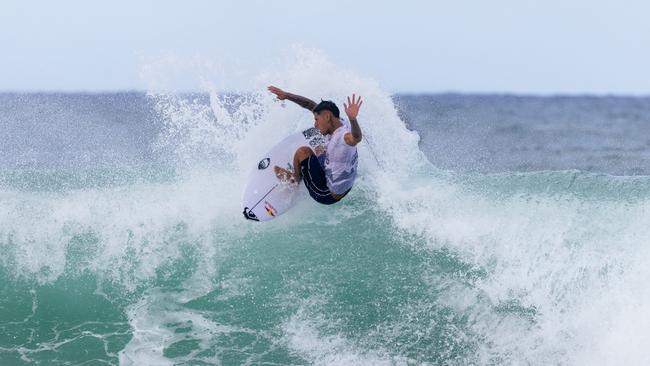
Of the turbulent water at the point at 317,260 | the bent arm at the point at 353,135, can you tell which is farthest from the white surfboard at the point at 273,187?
the bent arm at the point at 353,135

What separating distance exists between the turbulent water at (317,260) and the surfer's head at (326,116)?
1615mm

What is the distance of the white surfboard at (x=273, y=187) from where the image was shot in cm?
823

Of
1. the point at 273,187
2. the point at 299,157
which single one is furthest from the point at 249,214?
the point at 299,157

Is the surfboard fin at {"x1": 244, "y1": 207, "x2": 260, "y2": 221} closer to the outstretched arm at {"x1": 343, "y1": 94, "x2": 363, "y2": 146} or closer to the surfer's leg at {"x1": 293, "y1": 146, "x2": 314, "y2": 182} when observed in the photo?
the surfer's leg at {"x1": 293, "y1": 146, "x2": 314, "y2": 182}

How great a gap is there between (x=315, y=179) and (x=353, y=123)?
1.15 m

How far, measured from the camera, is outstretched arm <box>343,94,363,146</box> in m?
6.88

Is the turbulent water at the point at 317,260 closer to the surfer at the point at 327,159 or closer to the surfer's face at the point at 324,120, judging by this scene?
the surfer at the point at 327,159

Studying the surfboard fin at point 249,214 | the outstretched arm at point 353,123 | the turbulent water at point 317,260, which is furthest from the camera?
the surfboard fin at point 249,214

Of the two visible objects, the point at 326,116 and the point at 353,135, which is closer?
the point at 353,135

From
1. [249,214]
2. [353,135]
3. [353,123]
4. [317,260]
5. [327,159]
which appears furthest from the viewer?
[317,260]

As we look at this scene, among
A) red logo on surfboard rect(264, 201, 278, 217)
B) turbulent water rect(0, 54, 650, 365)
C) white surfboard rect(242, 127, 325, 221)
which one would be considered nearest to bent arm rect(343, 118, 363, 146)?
white surfboard rect(242, 127, 325, 221)

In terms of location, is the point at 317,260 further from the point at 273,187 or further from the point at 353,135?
the point at 353,135

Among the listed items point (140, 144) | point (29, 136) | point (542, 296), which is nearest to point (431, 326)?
point (542, 296)

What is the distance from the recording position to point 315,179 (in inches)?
314
